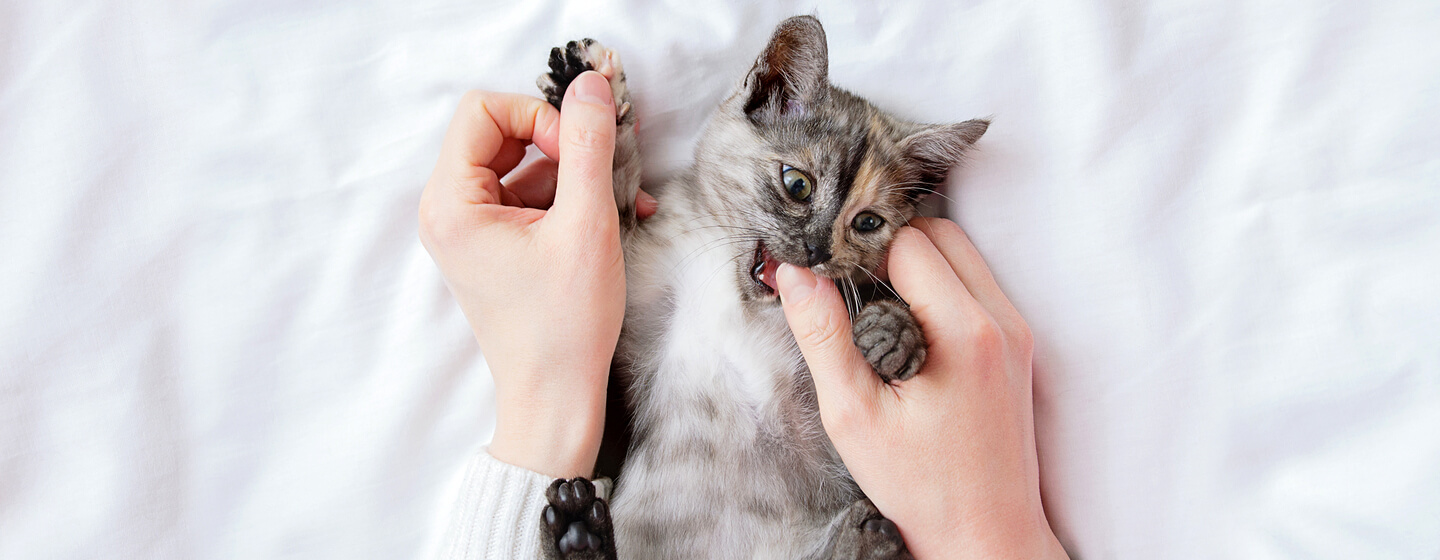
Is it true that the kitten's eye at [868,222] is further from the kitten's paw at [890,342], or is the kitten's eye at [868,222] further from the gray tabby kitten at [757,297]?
the kitten's paw at [890,342]

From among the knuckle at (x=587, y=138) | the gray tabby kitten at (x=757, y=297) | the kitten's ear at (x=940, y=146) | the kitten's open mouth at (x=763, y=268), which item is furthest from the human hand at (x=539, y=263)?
the kitten's ear at (x=940, y=146)

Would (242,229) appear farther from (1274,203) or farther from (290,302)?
(1274,203)

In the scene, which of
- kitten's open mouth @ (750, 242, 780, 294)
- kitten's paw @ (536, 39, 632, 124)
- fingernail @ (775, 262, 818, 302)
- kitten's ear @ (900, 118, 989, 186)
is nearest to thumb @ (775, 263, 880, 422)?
fingernail @ (775, 262, 818, 302)

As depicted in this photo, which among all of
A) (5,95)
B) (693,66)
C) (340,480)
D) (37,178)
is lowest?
(340,480)

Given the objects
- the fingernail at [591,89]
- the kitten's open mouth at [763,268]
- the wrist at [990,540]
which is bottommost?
the wrist at [990,540]

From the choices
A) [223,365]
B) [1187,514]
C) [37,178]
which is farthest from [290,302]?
[1187,514]

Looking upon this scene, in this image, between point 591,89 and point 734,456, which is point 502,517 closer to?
point 734,456

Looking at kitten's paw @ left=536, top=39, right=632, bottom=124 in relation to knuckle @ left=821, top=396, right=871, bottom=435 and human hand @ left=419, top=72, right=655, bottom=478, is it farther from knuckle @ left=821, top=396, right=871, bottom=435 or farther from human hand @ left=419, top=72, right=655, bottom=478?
knuckle @ left=821, top=396, right=871, bottom=435

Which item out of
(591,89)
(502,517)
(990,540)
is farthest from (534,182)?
(990,540)
